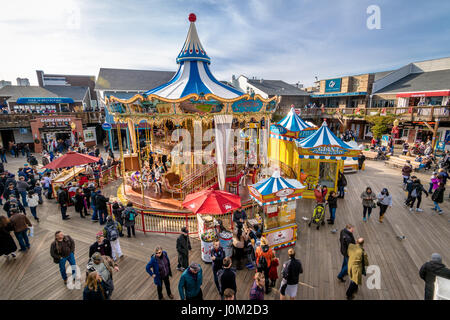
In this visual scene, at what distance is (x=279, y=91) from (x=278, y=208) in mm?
31047

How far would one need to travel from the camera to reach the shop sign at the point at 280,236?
21.7ft

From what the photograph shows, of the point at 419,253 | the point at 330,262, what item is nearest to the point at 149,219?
the point at 330,262

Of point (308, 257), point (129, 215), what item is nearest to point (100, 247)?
point (129, 215)

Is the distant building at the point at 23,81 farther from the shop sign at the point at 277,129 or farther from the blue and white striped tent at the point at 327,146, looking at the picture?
the blue and white striped tent at the point at 327,146

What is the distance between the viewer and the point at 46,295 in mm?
5105

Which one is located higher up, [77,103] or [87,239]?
[77,103]

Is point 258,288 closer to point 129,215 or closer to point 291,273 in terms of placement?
point 291,273

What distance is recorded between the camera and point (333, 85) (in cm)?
3250

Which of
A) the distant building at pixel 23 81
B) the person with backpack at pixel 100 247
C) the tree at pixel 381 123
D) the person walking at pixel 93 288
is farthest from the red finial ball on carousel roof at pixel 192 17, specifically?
the distant building at pixel 23 81

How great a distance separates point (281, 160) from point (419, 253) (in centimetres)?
901

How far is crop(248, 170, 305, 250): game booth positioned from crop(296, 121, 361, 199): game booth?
14.3ft

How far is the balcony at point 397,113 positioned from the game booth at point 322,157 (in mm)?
13361
